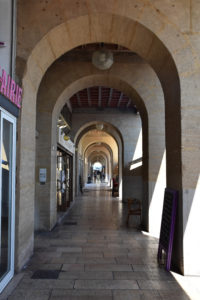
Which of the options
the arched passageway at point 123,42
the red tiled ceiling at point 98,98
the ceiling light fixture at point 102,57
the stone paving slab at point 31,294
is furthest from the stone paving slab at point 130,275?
the red tiled ceiling at point 98,98

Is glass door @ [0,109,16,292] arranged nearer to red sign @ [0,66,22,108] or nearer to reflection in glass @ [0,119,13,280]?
reflection in glass @ [0,119,13,280]

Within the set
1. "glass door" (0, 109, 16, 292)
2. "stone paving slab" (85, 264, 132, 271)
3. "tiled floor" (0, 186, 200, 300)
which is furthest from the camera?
"stone paving slab" (85, 264, 132, 271)

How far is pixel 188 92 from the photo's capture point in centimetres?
417

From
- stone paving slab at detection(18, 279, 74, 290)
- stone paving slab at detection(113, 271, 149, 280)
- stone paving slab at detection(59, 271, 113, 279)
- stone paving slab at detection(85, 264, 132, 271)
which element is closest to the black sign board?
stone paving slab at detection(113, 271, 149, 280)

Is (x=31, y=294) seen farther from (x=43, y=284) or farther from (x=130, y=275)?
(x=130, y=275)

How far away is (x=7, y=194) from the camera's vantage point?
3.71 metres

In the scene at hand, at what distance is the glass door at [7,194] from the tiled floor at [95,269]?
286 millimetres

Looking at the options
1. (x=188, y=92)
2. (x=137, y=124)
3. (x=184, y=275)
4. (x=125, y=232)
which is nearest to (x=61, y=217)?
(x=125, y=232)

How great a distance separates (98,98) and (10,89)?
8.69 m

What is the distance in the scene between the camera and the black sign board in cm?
413

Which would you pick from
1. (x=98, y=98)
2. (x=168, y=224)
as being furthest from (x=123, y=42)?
(x=98, y=98)

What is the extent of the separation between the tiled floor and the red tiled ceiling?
6.05 meters

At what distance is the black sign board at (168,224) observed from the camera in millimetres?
4129

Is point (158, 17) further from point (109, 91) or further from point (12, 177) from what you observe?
point (109, 91)
